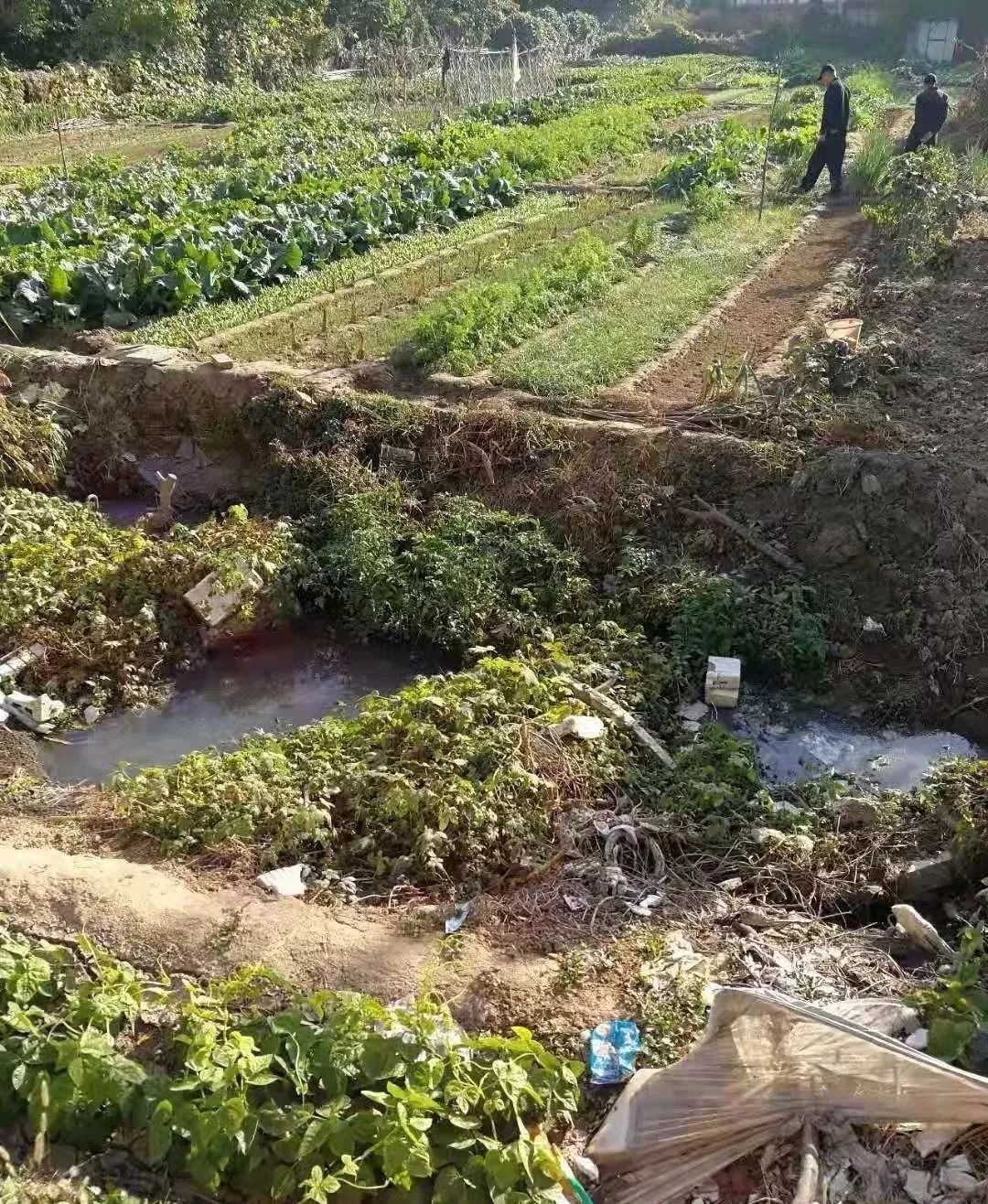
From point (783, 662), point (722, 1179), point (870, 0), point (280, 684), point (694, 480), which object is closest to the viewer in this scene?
point (722, 1179)

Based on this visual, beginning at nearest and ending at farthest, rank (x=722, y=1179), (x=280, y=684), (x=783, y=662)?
Answer: (x=722, y=1179) → (x=783, y=662) → (x=280, y=684)

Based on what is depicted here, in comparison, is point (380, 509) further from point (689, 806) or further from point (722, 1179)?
point (722, 1179)

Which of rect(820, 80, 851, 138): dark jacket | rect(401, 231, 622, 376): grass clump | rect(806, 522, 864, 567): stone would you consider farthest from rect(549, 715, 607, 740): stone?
rect(820, 80, 851, 138): dark jacket

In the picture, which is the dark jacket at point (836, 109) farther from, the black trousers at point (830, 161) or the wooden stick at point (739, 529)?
the wooden stick at point (739, 529)

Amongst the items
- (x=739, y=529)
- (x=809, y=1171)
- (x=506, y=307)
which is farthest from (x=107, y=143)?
(x=809, y=1171)

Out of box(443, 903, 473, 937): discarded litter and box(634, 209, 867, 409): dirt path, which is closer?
box(443, 903, 473, 937): discarded litter

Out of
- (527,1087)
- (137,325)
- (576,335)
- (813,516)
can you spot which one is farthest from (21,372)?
(527,1087)

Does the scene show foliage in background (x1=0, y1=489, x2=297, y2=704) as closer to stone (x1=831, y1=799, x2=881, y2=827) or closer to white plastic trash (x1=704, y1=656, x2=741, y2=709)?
white plastic trash (x1=704, y1=656, x2=741, y2=709)
